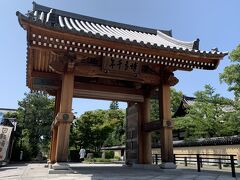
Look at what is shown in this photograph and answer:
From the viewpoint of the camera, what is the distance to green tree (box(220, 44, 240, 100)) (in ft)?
62.0

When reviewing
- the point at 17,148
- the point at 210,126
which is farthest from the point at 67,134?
the point at 17,148

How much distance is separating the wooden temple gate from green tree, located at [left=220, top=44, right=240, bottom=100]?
8.14 meters

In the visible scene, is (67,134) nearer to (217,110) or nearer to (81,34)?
(81,34)

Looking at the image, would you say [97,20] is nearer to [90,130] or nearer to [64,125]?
[64,125]

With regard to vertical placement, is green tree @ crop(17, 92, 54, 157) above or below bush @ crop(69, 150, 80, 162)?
above

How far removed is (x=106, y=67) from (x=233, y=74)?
12897mm

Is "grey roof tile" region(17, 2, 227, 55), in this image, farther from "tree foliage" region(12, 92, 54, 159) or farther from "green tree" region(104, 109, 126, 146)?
"green tree" region(104, 109, 126, 146)

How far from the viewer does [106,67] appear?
32.8 feet

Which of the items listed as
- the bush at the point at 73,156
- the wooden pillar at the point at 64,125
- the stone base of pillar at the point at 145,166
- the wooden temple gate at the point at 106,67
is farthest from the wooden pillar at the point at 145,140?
the bush at the point at 73,156

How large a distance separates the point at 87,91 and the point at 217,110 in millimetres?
13207

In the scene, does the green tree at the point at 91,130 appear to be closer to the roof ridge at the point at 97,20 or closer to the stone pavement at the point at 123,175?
the roof ridge at the point at 97,20

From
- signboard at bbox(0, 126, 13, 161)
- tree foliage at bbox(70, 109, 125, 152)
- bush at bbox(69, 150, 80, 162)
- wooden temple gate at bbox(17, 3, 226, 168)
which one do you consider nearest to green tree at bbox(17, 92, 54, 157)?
bush at bbox(69, 150, 80, 162)

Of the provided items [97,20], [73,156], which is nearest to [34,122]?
[73,156]

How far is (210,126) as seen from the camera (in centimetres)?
2069
